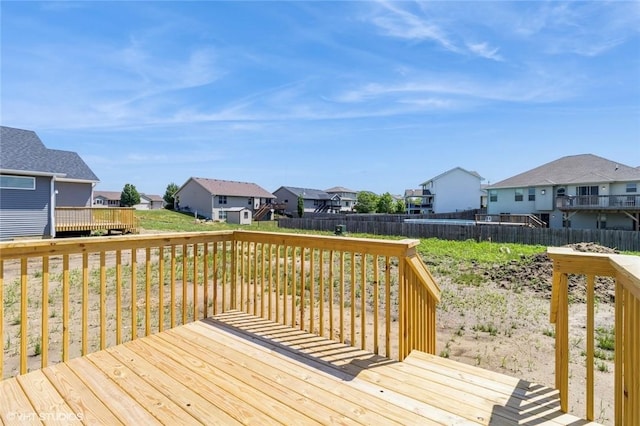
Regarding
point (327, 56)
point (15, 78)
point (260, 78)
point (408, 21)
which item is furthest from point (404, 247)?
point (260, 78)

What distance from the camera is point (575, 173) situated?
22.7 m

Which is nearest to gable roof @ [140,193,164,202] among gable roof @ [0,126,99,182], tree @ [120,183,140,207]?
tree @ [120,183,140,207]

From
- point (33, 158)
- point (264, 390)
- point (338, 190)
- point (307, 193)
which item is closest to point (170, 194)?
point (307, 193)

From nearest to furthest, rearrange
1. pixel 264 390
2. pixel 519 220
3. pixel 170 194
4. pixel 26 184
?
pixel 264 390
pixel 26 184
pixel 519 220
pixel 170 194

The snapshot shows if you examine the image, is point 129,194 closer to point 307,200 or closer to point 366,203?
point 307,200

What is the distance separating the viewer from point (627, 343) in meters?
1.34

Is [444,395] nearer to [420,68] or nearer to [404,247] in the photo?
[404,247]

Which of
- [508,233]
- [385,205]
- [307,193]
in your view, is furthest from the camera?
[307,193]

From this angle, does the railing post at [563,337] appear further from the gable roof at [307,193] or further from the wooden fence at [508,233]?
the gable roof at [307,193]

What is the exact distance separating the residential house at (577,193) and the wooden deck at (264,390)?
79.6 feet

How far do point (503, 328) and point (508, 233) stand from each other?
1336 cm

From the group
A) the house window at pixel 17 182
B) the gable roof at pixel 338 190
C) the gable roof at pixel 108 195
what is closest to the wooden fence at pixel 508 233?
the house window at pixel 17 182

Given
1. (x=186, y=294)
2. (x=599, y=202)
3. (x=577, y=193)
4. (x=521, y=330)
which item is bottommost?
(x=521, y=330)

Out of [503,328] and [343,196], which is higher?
[343,196]
